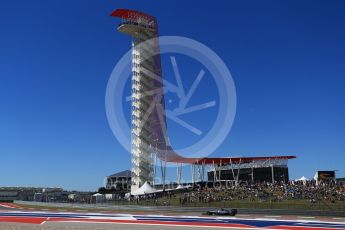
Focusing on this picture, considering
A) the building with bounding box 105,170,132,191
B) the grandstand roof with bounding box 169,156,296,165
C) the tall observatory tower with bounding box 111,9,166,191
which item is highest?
the tall observatory tower with bounding box 111,9,166,191

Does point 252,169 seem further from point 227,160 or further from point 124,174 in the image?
point 124,174

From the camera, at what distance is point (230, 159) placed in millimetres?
96875

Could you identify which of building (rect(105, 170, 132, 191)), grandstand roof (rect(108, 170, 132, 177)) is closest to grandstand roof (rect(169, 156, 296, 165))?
building (rect(105, 170, 132, 191))

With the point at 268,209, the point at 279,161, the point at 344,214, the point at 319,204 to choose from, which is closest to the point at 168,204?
the point at 268,209

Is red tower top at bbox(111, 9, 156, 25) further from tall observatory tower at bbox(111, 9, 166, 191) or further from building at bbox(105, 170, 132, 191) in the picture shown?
building at bbox(105, 170, 132, 191)

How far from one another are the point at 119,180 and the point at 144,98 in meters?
40.1

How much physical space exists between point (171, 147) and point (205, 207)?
4180 cm

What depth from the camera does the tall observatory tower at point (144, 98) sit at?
9156 cm

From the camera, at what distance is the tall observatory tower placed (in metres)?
91.6

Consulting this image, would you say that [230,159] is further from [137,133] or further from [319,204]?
[319,204]

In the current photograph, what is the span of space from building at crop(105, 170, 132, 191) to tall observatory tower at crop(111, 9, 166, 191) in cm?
2893

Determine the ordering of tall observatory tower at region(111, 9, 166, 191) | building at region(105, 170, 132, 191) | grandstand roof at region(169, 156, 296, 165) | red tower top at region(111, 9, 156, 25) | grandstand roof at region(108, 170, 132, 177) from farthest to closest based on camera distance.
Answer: grandstand roof at region(108, 170, 132, 177)
building at region(105, 170, 132, 191)
red tower top at region(111, 9, 156, 25)
grandstand roof at region(169, 156, 296, 165)
tall observatory tower at region(111, 9, 166, 191)

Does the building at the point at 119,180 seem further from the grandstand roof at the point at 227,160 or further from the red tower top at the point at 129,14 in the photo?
the red tower top at the point at 129,14

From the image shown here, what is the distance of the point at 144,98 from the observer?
92812 mm
